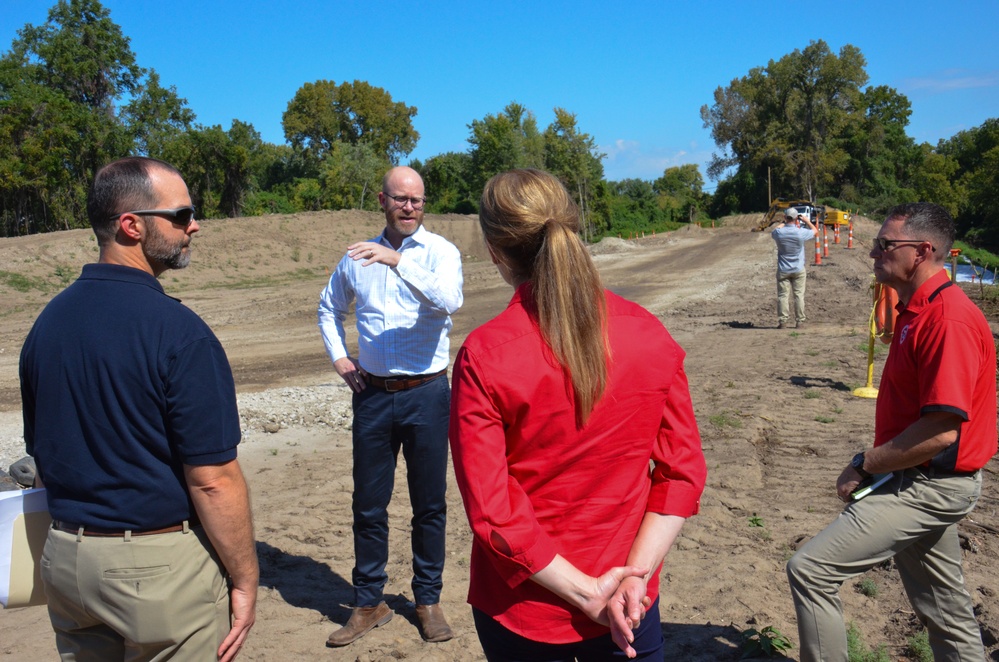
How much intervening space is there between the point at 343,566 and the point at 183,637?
3.01 metres

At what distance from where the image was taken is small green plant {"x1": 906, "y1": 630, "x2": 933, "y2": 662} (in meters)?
3.86

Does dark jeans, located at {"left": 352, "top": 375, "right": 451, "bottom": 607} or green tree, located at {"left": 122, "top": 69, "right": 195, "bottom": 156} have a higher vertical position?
green tree, located at {"left": 122, "top": 69, "right": 195, "bottom": 156}

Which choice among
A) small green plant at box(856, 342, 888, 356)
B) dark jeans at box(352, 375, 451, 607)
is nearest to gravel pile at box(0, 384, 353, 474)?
dark jeans at box(352, 375, 451, 607)

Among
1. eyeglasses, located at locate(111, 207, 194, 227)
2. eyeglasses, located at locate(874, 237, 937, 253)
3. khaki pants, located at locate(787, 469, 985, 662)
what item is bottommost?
khaki pants, located at locate(787, 469, 985, 662)

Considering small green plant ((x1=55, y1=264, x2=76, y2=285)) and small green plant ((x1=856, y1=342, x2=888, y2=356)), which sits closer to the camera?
small green plant ((x1=856, y1=342, x2=888, y2=356))

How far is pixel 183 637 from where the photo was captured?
2305 mm

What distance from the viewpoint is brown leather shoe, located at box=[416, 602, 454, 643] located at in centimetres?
421

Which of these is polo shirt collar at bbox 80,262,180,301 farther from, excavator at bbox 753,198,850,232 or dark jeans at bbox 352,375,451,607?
excavator at bbox 753,198,850,232

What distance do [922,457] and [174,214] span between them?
112 inches

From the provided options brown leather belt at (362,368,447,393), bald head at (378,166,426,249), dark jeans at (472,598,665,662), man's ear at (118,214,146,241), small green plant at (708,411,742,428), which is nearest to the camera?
dark jeans at (472,598,665,662)

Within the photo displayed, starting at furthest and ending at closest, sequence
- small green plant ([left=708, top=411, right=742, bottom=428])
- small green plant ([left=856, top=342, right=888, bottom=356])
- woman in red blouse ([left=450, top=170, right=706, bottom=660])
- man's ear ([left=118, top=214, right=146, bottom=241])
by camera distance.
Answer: small green plant ([left=856, top=342, right=888, bottom=356])
small green plant ([left=708, top=411, right=742, bottom=428])
man's ear ([left=118, top=214, right=146, bottom=241])
woman in red blouse ([left=450, top=170, right=706, bottom=660])

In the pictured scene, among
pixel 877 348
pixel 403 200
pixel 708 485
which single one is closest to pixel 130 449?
pixel 403 200

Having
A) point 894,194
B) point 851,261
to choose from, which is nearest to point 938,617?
point 851,261

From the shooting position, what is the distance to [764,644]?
3912mm
